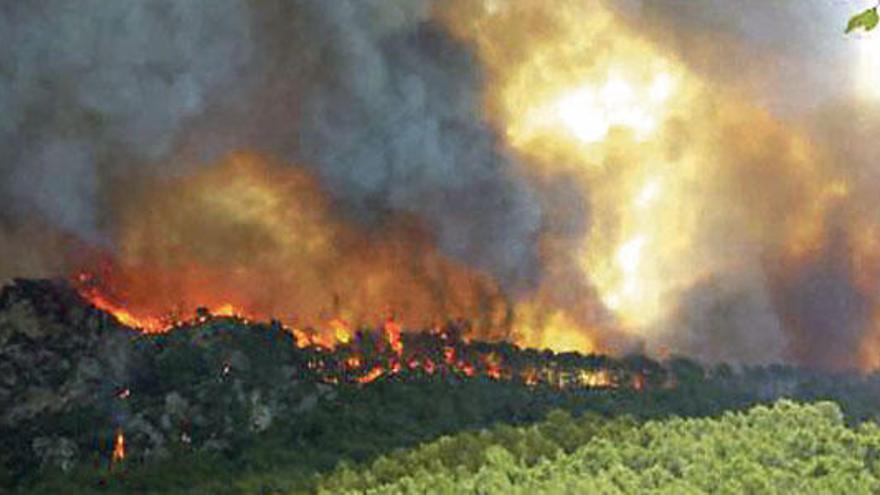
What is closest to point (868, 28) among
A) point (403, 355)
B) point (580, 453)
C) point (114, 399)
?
point (580, 453)

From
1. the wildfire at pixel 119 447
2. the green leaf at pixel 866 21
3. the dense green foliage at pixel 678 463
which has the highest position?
the wildfire at pixel 119 447

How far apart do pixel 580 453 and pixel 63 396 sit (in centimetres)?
6366

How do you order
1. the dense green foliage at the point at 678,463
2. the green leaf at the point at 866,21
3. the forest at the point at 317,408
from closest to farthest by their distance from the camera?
the green leaf at the point at 866,21, the dense green foliage at the point at 678,463, the forest at the point at 317,408

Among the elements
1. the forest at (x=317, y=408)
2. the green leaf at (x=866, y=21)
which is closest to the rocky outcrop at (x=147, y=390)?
the forest at (x=317, y=408)

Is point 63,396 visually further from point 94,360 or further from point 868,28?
point 868,28

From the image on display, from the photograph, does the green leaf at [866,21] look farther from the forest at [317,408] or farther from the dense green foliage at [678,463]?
the forest at [317,408]

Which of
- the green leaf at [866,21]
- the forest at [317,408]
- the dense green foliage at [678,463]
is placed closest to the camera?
the green leaf at [866,21]

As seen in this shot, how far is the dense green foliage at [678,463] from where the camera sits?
56625 mm

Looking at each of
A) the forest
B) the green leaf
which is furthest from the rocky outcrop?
the green leaf

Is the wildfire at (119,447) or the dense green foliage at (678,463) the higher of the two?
the wildfire at (119,447)

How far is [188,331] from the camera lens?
125875mm

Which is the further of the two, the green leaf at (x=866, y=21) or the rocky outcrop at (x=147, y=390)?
the rocky outcrop at (x=147, y=390)

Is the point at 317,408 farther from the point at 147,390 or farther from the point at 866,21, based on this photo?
the point at 866,21

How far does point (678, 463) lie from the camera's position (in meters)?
63.6
